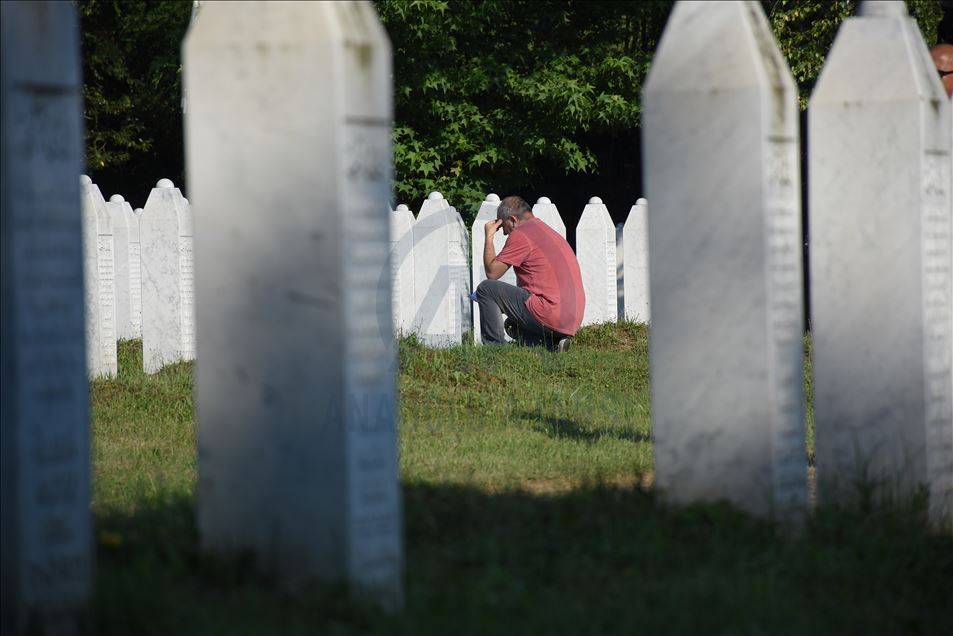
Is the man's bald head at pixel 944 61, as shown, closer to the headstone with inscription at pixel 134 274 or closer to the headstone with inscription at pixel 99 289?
the headstone with inscription at pixel 99 289

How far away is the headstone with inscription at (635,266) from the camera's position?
1523cm

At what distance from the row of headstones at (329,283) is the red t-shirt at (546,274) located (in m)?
6.67

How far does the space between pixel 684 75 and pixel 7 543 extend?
9.69 ft

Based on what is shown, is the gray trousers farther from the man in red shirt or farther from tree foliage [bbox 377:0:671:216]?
tree foliage [bbox 377:0:671:216]

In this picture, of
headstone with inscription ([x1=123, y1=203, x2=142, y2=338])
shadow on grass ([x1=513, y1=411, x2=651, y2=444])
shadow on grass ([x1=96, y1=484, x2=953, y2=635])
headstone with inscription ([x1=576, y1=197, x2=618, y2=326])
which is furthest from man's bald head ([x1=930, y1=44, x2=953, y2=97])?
headstone with inscription ([x1=123, y1=203, x2=142, y2=338])

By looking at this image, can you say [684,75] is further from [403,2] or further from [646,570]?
[403,2]

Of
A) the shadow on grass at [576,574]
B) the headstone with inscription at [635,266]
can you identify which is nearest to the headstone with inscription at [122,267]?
the headstone with inscription at [635,266]

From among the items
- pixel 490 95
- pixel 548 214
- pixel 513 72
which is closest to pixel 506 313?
pixel 548 214

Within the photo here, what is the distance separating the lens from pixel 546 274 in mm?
12594

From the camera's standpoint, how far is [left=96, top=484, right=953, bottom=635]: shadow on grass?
387 centimetres

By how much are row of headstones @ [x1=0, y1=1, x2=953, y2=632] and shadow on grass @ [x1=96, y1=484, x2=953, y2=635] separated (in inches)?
6.3

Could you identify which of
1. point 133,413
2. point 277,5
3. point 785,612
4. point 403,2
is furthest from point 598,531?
point 403,2

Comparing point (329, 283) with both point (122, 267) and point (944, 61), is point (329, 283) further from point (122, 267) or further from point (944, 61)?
point (122, 267)

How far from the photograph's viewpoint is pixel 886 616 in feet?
15.1
